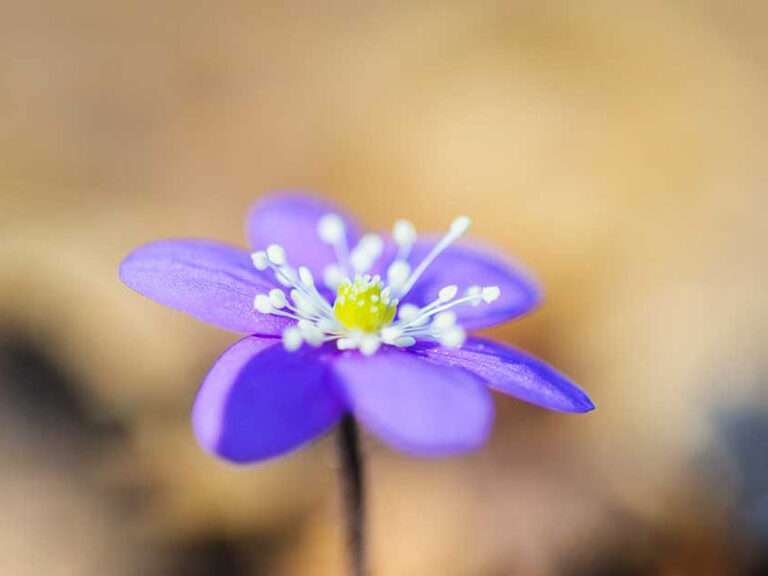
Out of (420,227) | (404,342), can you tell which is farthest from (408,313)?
(420,227)

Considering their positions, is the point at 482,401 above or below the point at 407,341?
below

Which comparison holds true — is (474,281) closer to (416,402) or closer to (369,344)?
(369,344)

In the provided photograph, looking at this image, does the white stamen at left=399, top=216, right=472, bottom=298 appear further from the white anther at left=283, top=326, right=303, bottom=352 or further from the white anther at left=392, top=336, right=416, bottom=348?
the white anther at left=283, top=326, right=303, bottom=352

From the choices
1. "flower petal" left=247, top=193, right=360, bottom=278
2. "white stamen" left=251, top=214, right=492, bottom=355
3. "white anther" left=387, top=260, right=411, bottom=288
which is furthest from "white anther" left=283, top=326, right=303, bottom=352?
"flower petal" left=247, top=193, right=360, bottom=278

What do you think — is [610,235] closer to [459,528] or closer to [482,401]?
[459,528]

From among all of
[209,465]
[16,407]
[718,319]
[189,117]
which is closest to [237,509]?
[209,465]

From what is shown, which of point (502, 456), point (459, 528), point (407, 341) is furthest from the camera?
point (502, 456)

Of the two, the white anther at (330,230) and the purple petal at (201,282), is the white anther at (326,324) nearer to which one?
the purple petal at (201,282)

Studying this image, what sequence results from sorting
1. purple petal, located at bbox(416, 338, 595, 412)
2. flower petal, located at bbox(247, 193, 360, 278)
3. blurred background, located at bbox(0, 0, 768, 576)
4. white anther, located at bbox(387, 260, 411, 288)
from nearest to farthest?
1. purple petal, located at bbox(416, 338, 595, 412)
2. white anther, located at bbox(387, 260, 411, 288)
3. flower petal, located at bbox(247, 193, 360, 278)
4. blurred background, located at bbox(0, 0, 768, 576)
